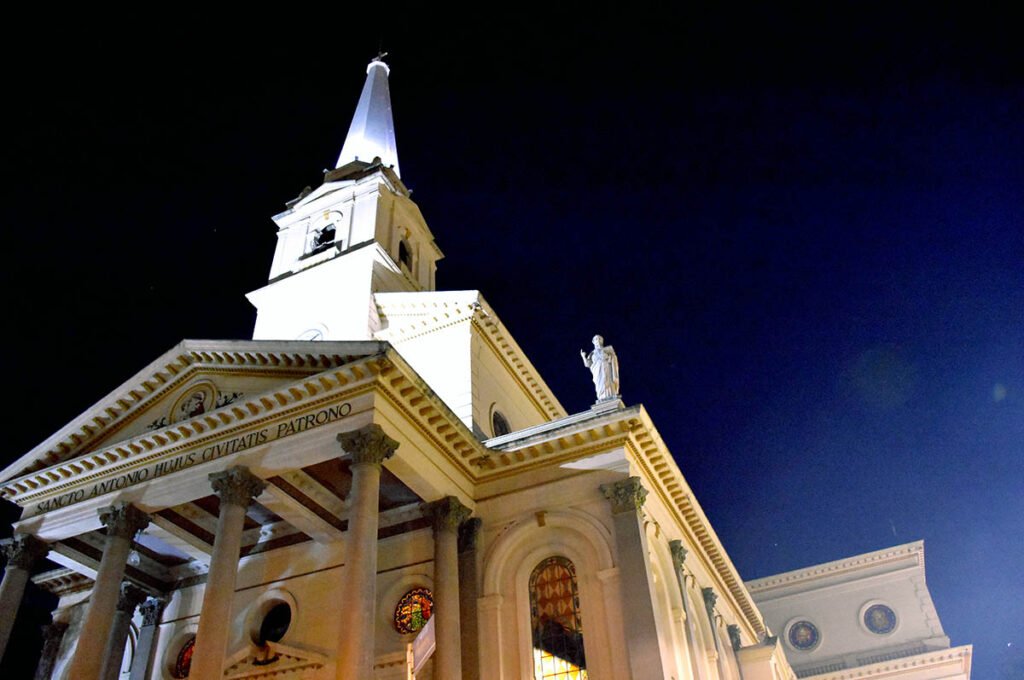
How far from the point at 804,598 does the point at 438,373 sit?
27127 mm

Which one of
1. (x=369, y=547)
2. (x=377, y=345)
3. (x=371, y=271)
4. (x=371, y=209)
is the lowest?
(x=369, y=547)

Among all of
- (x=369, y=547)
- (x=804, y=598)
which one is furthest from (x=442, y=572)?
(x=804, y=598)

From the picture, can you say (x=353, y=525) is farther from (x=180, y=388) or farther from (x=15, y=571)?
(x=15, y=571)

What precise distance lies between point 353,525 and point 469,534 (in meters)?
4.41

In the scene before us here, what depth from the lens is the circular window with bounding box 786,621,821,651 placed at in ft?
128

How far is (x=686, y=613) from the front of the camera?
1950cm

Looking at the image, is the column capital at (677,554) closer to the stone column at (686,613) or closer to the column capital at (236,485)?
the stone column at (686,613)

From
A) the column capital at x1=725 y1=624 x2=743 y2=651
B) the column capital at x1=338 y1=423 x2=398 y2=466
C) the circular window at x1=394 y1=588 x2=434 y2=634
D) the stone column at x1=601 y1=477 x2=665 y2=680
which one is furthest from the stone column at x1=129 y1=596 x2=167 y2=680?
the column capital at x1=725 y1=624 x2=743 y2=651

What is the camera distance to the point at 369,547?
14344mm

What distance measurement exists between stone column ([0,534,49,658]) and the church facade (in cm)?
5

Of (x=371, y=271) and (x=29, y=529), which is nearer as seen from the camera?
(x=29, y=529)

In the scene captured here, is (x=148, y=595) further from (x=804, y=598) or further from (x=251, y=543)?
(x=804, y=598)

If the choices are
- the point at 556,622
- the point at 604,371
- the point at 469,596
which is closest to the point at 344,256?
the point at 604,371

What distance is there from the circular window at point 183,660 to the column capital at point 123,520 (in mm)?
4319
